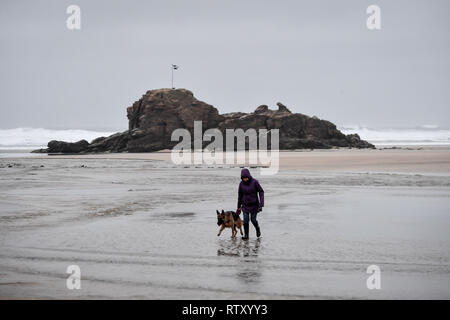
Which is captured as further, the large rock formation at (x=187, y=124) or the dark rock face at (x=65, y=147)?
the large rock formation at (x=187, y=124)

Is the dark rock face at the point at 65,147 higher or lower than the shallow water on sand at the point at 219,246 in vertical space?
higher

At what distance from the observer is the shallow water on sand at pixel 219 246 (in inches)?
294

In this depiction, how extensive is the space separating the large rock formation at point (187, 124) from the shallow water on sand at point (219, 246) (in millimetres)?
66693

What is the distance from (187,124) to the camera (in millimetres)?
91062

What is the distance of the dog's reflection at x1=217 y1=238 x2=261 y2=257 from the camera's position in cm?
987

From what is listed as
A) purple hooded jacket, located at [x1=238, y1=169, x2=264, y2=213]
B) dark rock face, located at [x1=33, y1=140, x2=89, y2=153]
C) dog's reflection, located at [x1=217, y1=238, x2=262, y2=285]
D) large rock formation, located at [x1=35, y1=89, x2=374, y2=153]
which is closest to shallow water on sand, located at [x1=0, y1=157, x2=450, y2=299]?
dog's reflection, located at [x1=217, y1=238, x2=262, y2=285]

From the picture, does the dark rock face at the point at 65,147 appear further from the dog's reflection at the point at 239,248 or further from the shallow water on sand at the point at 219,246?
the dog's reflection at the point at 239,248

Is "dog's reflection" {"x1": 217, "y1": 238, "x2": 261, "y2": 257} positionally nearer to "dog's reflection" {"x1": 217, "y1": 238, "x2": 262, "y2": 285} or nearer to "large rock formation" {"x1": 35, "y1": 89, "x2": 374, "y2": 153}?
"dog's reflection" {"x1": 217, "y1": 238, "x2": 262, "y2": 285}

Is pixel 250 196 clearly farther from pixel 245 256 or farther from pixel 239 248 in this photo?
pixel 245 256

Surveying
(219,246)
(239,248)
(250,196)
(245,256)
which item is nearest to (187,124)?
(250,196)

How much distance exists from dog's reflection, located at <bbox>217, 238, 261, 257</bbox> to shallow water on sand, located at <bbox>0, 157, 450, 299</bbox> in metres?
0.02

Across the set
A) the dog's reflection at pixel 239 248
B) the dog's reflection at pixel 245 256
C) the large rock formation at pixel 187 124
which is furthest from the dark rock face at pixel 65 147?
the dog's reflection at pixel 245 256
